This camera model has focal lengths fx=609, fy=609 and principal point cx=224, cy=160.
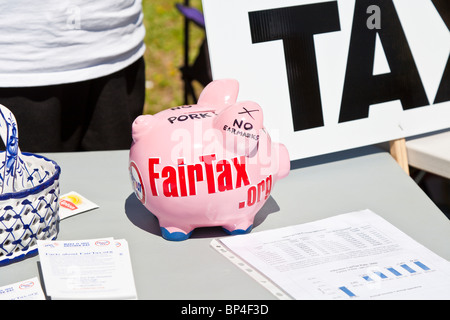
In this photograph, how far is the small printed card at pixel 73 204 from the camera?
1070mm

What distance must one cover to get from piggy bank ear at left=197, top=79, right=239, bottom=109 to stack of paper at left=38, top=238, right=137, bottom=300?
0.27 meters

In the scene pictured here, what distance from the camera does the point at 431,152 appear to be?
126 centimetres

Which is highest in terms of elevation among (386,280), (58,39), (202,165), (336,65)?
(58,39)

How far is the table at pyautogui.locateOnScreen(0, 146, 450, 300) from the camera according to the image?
2.91 ft

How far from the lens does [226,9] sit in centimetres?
119

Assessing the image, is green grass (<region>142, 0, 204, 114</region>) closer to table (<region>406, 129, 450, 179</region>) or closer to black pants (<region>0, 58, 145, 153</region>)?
black pants (<region>0, 58, 145, 153</region>)

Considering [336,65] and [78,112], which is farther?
[78,112]

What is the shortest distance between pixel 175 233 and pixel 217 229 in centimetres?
8

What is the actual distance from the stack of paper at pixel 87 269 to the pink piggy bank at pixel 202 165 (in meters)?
0.10

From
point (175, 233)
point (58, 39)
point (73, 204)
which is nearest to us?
point (175, 233)

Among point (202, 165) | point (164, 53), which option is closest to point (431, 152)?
point (202, 165)

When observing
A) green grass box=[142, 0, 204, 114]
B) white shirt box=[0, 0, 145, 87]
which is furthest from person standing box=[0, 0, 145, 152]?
green grass box=[142, 0, 204, 114]

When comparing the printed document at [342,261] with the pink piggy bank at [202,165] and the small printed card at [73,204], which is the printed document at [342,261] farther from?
the small printed card at [73,204]

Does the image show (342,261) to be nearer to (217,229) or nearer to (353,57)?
(217,229)
